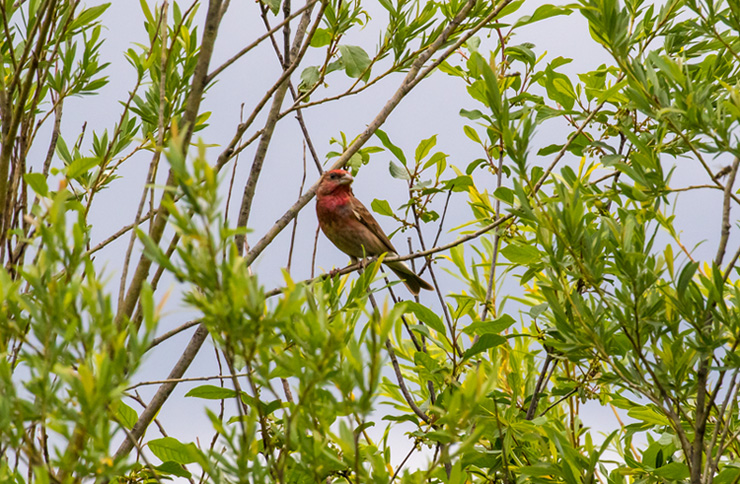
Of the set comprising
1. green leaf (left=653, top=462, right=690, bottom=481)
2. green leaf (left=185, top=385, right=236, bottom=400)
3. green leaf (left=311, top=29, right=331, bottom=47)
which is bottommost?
green leaf (left=653, top=462, right=690, bottom=481)

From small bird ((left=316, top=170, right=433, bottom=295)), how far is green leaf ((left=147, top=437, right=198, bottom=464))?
4780 mm

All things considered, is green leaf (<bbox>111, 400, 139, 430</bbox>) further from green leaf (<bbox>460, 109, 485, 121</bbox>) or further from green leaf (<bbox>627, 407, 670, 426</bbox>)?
green leaf (<bbox>627, 407, 670, 426</bbox>)

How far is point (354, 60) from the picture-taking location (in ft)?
12.3

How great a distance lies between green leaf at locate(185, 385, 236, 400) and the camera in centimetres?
309

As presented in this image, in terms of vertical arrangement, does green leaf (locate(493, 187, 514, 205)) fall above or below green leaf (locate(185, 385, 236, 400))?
above

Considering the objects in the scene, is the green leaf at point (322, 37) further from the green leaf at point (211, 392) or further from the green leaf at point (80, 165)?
the green leaf at point (211, 392)

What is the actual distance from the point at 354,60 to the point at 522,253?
1.18 m

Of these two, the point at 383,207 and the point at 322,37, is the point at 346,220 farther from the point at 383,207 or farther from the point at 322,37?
the point at 322,37

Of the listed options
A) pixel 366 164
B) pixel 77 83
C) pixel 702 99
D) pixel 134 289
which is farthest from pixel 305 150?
pixel 702 99

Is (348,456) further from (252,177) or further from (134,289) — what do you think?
(252,177)

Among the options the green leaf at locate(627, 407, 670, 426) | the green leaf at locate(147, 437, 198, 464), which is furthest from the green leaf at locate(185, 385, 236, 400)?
the green leaf at locate(627, 407, 670, 426)

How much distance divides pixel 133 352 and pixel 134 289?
100 cm

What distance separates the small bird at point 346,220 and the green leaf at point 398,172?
308 cm

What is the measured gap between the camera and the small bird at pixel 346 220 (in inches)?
313
